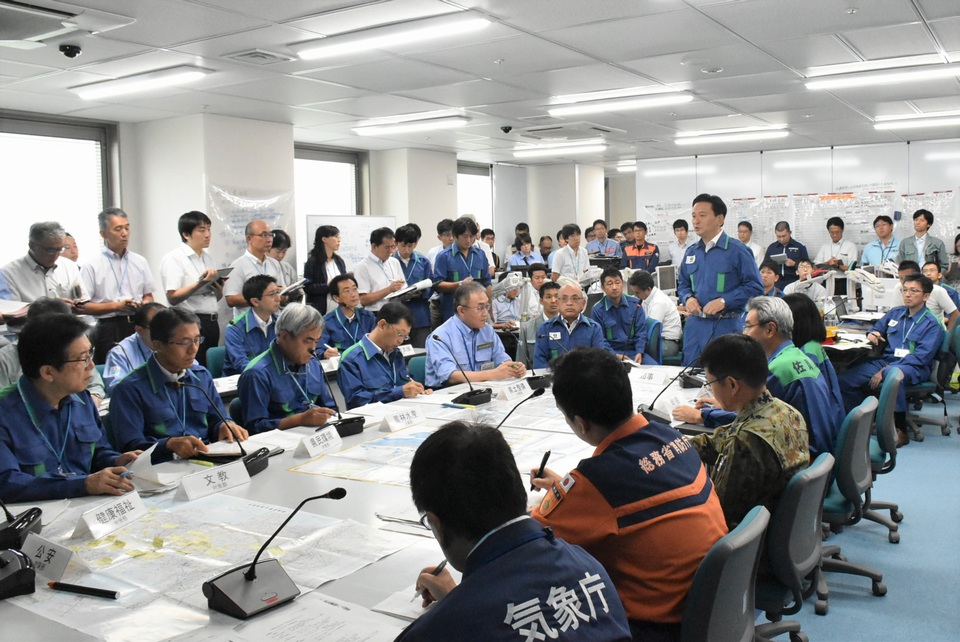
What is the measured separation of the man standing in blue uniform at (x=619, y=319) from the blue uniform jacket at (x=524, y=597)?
434 cm

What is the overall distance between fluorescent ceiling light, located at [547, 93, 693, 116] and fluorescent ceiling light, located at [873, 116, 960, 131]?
330 centimetres

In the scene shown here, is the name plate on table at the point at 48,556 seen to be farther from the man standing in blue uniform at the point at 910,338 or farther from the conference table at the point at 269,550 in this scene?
the man standing in blue uniform at the point at 910,338

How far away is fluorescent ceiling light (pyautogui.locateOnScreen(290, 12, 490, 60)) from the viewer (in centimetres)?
446

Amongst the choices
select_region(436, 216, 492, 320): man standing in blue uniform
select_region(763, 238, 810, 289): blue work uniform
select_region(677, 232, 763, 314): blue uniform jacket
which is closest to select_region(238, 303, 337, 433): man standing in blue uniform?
select_region(677, 232, 763, 314): blue uniform jacket

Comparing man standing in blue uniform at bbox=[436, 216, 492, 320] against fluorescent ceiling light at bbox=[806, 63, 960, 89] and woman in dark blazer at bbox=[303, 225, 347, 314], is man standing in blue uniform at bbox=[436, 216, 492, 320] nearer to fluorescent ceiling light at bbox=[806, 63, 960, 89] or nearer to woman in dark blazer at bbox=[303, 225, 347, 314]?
woman in dark blazer at bbox=[303, 225, 347, 314]

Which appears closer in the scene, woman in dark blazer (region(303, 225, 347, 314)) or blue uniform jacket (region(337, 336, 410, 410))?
blue uniform jacket (region(337, 336, 410, 410))

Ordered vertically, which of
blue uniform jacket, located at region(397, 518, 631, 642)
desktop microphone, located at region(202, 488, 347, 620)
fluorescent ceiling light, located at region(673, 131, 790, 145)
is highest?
fluorescent ceiling light, located at region(673, 131, 790, 145)

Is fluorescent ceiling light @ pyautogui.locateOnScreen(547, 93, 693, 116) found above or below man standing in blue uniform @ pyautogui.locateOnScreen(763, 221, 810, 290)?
above

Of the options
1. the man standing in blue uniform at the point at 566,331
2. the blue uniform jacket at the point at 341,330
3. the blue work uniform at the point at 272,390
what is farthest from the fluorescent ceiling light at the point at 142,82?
the man standing in blue uniform at the point at 566,331

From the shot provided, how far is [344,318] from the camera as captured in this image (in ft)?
18.7

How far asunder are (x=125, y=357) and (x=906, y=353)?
5266 millimetres

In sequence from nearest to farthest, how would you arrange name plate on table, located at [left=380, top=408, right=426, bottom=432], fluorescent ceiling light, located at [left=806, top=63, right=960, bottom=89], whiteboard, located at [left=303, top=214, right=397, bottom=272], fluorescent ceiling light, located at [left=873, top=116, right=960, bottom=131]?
name plate on table, located at [left=380, top=408, right=426, bottom=432] → fluorescent ceiling light, located at [left=806, top=63, right=960, bottom=89] → fluorescent ceiling light, located at [left=873, top=116, right=960, bottom=131] → whiteboard, located at [left=303, top=214, right=397, bottom=272]

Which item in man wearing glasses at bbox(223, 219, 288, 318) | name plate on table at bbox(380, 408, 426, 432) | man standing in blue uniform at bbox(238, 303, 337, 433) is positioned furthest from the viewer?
man wearing glasses at bbox(223, 219, 288, 318)

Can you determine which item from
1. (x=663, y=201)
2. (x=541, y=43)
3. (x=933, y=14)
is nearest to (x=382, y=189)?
(x=663, y=201)
